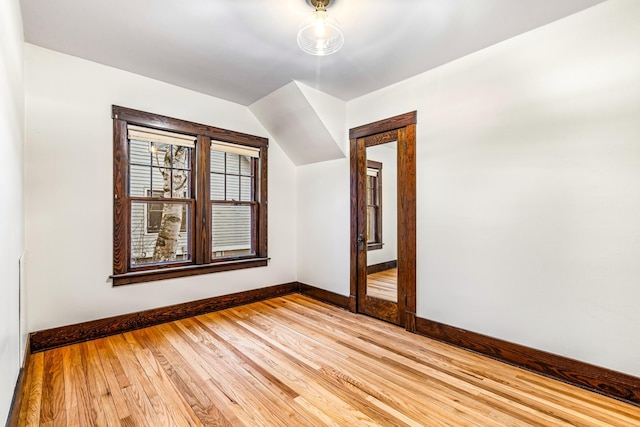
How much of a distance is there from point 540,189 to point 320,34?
2.06 meters

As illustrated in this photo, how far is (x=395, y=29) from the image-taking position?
7.56ft

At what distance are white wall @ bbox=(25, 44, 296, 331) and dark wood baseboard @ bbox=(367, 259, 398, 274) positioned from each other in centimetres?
229

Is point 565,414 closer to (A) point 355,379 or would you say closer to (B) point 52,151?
(A) point 355,379

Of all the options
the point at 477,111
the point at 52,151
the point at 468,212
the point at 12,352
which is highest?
the point at 477,111

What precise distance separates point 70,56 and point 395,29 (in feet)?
9.81

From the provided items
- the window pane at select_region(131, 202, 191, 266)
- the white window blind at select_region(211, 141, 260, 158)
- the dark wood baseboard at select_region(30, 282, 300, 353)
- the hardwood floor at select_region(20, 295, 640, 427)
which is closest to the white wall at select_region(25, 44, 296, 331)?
the dark wood baseboard at select_region(30, 282, 300, 353)

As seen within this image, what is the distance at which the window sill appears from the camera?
9.89 feet

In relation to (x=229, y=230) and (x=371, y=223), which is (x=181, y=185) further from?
(x=371, y=223)

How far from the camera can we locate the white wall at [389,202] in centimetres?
325

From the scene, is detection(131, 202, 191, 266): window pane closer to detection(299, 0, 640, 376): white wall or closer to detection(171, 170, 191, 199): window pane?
detection(171, 170, 191, 199): window pane

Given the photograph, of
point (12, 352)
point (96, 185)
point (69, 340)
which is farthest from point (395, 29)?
point (69, 340)

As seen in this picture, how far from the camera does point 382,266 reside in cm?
343

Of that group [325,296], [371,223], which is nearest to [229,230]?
[325,296]

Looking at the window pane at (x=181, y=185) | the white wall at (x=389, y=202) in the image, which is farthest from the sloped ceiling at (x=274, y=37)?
the window pane at (x=181, y=185)
